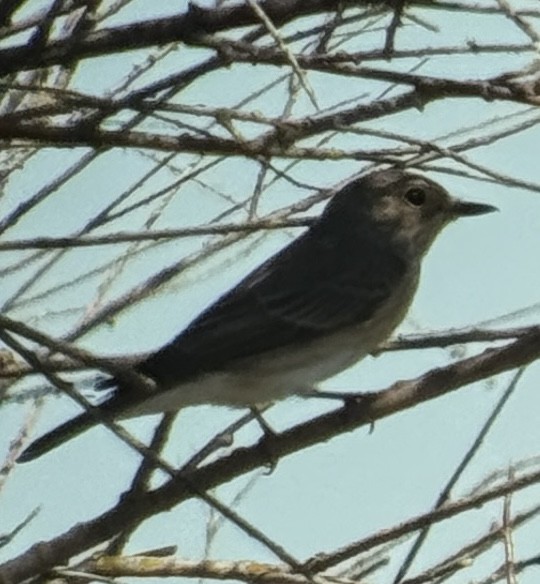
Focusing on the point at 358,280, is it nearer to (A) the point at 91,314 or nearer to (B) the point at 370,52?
(A) the point at 91,314

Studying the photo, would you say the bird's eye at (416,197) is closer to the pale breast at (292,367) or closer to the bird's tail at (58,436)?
the pale breast at (292,367)

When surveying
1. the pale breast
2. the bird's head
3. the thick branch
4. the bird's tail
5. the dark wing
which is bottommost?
the thick branch

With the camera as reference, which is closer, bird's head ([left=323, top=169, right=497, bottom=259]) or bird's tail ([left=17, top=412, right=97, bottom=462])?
bird's tail ([left=17, top=412, right=97, bottom=462])

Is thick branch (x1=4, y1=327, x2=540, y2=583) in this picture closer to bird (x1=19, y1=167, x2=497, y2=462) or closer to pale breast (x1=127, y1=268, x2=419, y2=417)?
bird (x1=19, y1=167, x2=497, y2=462)

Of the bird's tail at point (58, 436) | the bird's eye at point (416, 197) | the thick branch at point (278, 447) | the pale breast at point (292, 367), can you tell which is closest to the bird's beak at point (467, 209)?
the bird's eye at point (416, 197)

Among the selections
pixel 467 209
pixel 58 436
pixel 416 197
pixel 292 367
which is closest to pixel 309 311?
pixel 292 367

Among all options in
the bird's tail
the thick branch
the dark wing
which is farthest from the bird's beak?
the bird's tail
